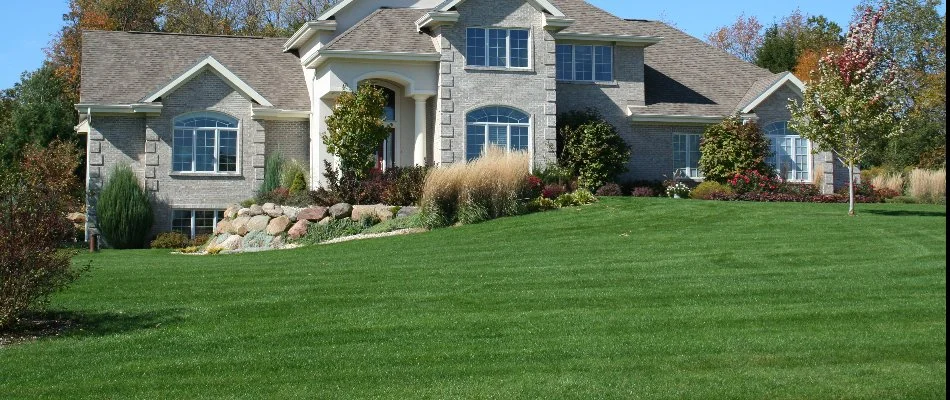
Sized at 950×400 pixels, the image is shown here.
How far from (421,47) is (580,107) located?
5.16 m

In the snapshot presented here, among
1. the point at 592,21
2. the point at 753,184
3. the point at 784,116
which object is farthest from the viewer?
the point at 784,116

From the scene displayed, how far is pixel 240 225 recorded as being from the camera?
2750cm

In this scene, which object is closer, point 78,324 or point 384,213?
point 78,324

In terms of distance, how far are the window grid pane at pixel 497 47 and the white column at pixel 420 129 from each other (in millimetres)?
2019

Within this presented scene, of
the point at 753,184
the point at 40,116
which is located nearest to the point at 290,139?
the point at 753,184

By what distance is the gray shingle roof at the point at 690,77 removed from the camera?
33.2m

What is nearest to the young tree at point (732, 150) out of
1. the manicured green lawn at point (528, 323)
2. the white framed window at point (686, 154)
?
the white framed window at point (686, 154)

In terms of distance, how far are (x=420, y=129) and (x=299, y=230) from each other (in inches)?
218

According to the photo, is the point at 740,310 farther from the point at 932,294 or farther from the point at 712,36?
the point at 712,36

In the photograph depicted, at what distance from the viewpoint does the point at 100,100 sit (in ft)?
101

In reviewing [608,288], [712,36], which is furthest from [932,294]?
[712,36]

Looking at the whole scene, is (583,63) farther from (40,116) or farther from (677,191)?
(40,116)

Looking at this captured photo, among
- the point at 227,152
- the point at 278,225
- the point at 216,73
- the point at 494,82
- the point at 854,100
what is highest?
the point at 216,73

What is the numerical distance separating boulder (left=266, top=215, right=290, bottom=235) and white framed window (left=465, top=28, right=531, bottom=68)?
6.71 meters
